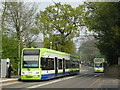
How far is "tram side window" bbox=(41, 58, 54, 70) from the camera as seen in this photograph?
84.0 ft

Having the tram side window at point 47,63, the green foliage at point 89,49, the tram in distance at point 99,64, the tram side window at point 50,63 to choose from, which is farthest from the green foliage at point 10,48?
the green foliage at point 89,49

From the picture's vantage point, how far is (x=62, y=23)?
163 ft

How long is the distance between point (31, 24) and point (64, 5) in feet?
32.1

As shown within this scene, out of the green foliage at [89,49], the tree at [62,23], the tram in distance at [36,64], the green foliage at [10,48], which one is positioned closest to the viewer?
the tram in distance at [36,64]

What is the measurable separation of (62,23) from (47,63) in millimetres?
24016

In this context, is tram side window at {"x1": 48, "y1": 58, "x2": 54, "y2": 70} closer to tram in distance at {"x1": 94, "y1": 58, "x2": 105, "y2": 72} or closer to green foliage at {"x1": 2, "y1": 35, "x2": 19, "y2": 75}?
green foliage at {"x1": 2, "y1": 35, "x2": 19, "y2": 75}

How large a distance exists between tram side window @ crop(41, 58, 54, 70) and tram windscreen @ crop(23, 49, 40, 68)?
0.67 m

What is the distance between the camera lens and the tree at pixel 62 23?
49844 mm

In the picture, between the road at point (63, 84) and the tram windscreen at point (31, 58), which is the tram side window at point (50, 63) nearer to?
the road at point (63, 84)

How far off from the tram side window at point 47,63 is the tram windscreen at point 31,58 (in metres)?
0.67

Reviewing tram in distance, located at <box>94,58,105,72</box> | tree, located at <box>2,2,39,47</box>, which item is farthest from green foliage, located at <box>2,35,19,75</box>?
tram in distance, located at <box>94,58,105,72</box>

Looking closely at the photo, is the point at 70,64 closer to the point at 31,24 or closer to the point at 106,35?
the point at 106,35

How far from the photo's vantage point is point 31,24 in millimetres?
44719

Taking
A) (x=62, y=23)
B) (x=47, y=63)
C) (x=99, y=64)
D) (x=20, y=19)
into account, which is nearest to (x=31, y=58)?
(x=47, y=63)
